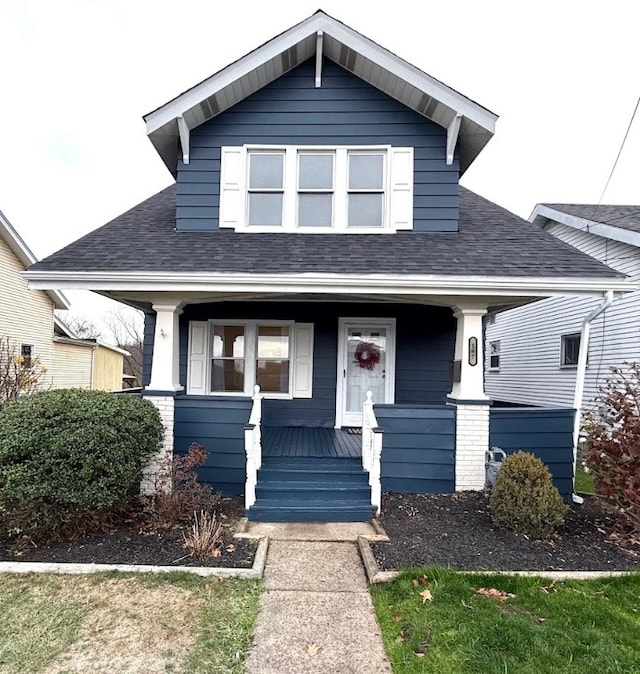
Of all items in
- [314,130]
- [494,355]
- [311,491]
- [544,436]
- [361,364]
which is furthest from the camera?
[494,355]

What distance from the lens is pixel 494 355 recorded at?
16.2 m

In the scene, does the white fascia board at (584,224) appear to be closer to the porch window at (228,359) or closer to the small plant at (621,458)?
the small plant at (621,458)

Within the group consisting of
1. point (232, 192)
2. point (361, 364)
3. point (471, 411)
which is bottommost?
point (471, 411)

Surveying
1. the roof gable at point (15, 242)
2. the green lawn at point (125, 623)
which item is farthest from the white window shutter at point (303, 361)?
the roof gable at point (15, 242)

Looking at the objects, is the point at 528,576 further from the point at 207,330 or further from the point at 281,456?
the point at 207,330

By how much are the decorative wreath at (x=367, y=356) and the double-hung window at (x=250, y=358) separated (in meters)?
0.86

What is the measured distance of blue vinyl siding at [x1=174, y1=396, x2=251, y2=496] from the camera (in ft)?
18.0

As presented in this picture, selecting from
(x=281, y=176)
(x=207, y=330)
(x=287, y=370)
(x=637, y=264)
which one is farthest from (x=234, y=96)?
(x=637, y=264)

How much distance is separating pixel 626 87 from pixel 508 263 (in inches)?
322

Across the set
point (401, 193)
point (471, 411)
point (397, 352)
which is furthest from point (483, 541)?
point (401, 193)

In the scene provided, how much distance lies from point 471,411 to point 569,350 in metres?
7.62

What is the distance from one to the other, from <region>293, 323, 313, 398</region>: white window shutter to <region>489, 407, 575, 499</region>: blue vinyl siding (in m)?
3.11

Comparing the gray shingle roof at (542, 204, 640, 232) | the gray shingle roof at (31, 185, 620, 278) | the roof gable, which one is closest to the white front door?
the gray shingle roof at (31, 185, 620, 278)

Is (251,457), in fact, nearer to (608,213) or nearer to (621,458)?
(621,458)
